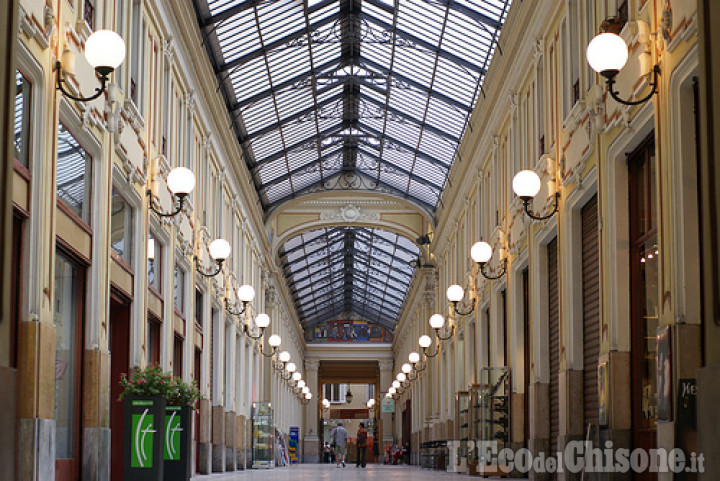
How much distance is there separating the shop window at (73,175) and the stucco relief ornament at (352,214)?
19.9m

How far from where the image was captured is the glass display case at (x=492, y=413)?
51.7 feet

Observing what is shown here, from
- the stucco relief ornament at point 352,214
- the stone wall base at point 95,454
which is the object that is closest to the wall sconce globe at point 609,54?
the stone wall base at point 95,454

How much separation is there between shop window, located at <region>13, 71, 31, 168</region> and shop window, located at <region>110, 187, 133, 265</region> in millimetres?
3162

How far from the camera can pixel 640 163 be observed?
9516 millimetres

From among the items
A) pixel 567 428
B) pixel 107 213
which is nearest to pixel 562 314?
pixel 567 428

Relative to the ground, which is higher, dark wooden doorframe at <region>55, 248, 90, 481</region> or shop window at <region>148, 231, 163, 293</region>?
shop window at <region>148, 231, 163, 293</region>

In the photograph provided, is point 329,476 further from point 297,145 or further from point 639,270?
point 639,270

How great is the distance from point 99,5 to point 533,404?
7.59m

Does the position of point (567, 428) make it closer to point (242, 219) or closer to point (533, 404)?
point (533, 404)

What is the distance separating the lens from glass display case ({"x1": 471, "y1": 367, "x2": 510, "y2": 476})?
15.8 meters

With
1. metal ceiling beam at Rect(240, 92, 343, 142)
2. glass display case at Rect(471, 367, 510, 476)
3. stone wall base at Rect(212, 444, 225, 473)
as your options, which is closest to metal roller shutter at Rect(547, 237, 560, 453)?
glass display case at Rect(471, 367, 510, 476)

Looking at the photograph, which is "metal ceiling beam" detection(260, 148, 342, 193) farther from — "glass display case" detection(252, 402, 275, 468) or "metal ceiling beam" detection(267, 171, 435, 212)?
"glass display case" detection(252, 402, 275, 468)

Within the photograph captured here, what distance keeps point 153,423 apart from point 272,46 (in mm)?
10337

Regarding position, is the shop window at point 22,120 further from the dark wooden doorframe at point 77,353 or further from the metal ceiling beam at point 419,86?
the metal ceiling beam at point 419,86
